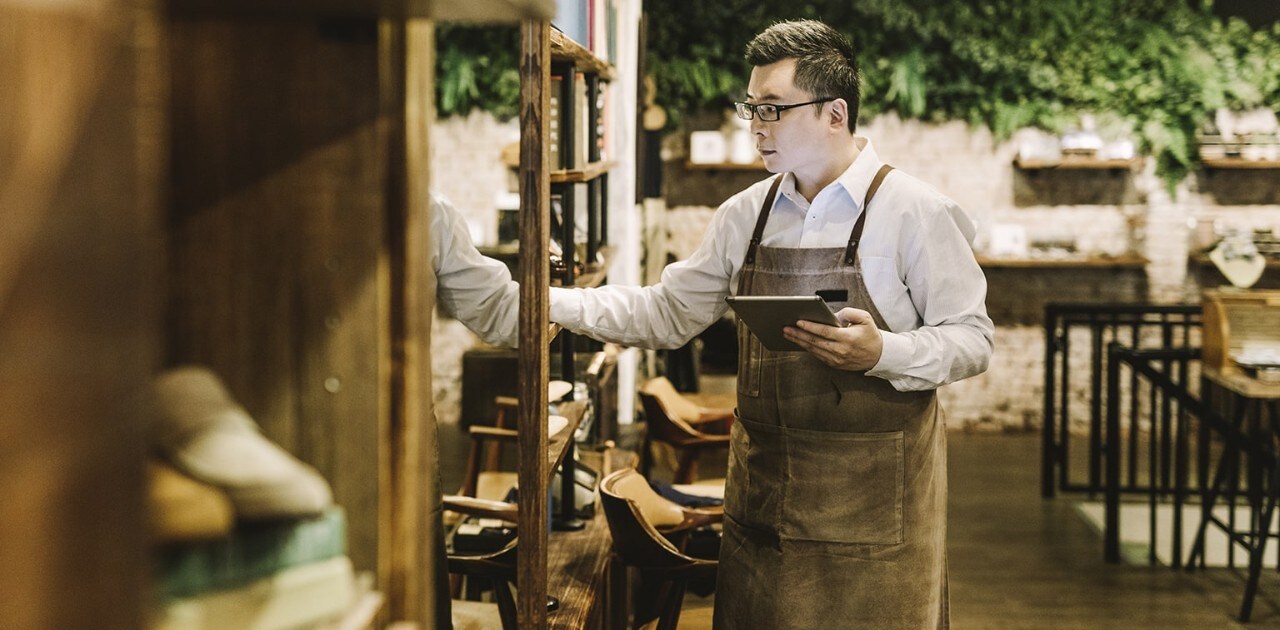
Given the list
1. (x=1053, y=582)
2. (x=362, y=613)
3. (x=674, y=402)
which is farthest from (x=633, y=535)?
(x=1053, y=582)

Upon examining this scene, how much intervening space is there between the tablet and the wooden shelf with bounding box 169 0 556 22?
1117 mm

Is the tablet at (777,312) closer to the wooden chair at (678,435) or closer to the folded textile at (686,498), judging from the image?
the folded textile at (686,498)

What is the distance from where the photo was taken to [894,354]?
236 cm

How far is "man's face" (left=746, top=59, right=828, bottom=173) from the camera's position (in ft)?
8.37

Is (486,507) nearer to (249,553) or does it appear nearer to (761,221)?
(761,221)

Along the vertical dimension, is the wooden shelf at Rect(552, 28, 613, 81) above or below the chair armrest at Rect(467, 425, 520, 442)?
above

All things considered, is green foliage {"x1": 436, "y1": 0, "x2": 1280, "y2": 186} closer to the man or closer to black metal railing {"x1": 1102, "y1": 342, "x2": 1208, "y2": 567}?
black metal railing {"x1": 1102, "y1": 342, "x2": 1208, "y2": 567}

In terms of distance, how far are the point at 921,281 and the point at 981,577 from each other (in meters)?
3.02

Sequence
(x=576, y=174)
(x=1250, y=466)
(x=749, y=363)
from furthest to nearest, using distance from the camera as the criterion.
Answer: (x=1250, y=466)
(x=576, y=174)
(x=749, y=363)

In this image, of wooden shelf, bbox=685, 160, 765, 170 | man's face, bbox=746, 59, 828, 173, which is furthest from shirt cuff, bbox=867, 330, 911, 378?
wooden shelf, bbox=685, 160, 765, 170

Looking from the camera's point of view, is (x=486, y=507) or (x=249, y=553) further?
(x=486, y=507)

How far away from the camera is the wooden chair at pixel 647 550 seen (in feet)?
9.50

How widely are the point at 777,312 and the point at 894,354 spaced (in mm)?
284

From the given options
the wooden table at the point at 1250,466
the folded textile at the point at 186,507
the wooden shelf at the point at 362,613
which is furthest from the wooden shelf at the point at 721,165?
the folded textile at the point at 186,507
